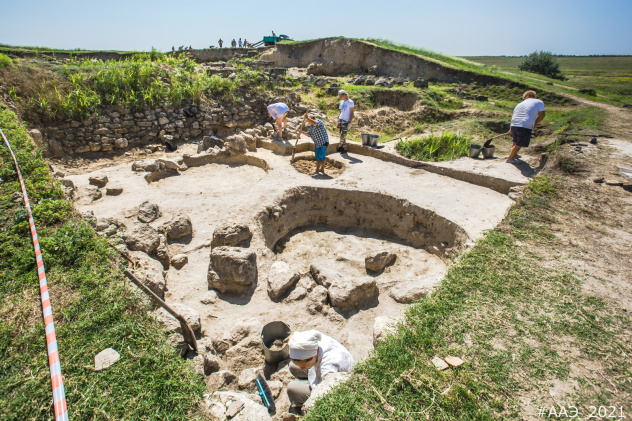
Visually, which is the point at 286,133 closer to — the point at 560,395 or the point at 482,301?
the point at 482,301

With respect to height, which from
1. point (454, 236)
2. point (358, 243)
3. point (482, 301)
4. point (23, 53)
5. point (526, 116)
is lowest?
point (358, 243)

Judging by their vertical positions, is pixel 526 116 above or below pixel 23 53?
below

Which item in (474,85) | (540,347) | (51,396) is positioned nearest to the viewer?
(51,396)

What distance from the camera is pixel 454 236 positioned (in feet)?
18.4

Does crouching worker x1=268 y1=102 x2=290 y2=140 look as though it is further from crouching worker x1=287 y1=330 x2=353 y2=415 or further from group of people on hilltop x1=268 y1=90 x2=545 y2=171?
crouching worker x1=287 y1=330 x2=353 y2=415

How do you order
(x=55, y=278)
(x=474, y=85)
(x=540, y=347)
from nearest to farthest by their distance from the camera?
1. (x=540, y=347)
2. (x=55, y=278)
3. (x=474, y=85)

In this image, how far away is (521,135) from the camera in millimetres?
7672

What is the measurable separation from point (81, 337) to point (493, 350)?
3400 millimetres

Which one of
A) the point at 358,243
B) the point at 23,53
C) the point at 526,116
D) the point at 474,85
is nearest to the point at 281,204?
the point at 358,243

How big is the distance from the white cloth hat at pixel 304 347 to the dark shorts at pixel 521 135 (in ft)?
24.6

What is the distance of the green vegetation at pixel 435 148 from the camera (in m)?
8.72

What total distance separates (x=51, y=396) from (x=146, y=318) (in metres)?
0.86

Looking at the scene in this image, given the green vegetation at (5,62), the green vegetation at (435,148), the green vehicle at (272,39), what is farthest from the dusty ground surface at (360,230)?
the green vehicle at (272,39)

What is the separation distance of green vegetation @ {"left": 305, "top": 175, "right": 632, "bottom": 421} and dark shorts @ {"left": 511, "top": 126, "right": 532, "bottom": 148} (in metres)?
4.78
